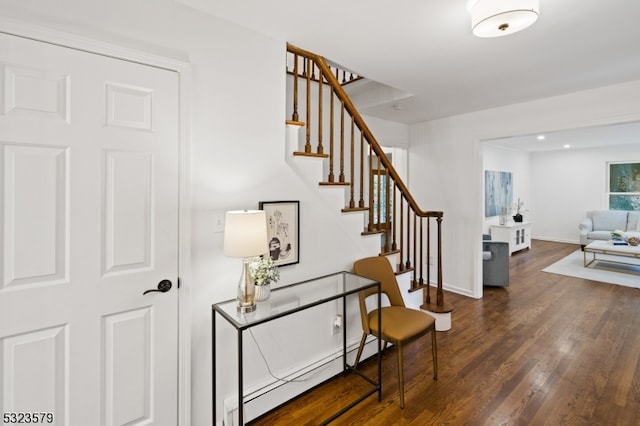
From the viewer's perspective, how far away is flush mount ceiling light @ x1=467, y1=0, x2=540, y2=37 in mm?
1560

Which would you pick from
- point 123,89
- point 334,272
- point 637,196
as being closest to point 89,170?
point 123,89

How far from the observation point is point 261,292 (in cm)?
181

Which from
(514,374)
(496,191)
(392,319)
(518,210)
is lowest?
(514,374)

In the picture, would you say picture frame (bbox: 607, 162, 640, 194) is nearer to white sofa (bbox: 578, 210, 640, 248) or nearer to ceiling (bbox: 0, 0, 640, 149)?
white sofa (bbox: 578, 210, 640, 248)

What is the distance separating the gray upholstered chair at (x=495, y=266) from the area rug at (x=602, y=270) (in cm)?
166

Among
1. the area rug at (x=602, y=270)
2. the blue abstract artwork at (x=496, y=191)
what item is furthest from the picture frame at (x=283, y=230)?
the blue abstract artwork at (x=496, y=191)

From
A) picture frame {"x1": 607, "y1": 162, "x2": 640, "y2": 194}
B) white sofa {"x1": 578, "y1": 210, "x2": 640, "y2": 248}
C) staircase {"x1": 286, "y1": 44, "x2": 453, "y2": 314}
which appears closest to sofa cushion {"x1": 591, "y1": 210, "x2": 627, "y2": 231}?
white sofa {"x1": 578, "y1": 210, "x2": 640, "y2": 248}

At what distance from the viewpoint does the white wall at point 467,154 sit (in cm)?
324

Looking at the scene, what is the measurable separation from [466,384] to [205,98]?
2.76 metres

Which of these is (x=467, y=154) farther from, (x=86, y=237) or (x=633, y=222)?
(x=633, y=222)

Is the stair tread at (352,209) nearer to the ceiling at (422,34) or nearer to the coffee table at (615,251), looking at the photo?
the ceiling at (422,34)

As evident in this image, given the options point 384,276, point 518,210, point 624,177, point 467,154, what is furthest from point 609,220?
point 384,276

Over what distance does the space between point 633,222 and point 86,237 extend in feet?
32.2

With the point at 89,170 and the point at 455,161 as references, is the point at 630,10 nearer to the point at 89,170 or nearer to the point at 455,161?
the point at 455,161
